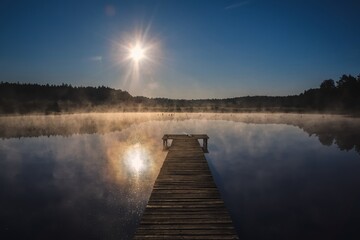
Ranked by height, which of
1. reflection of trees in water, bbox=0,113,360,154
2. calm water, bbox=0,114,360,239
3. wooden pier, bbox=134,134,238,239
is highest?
wooden pier, bbox=134,134,238,239

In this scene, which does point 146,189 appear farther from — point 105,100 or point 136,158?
point 105,100

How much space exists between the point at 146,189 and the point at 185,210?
6.11m

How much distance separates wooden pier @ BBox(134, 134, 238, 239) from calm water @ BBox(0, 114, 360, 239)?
1.66 meters

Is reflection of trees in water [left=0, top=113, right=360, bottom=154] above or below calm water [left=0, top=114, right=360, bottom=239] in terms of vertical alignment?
above

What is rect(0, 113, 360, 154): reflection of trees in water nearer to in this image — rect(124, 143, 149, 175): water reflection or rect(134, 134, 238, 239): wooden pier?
rect(124, 143, 149, 175): water reflection

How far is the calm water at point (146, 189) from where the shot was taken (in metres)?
10.6

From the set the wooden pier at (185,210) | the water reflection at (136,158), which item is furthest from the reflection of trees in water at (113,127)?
the wooden pier at (185,210)

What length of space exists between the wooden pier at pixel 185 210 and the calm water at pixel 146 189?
1.66 metres

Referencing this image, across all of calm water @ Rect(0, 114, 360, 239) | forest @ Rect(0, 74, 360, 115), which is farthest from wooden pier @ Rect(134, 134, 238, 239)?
forest @ Rect(0, 74, 360, 115)

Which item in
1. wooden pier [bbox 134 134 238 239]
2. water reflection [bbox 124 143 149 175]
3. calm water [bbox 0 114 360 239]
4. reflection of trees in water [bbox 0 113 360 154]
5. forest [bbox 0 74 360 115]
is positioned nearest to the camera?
wooden pier [bbox 134 134 238 239]

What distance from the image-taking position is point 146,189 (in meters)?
14.7

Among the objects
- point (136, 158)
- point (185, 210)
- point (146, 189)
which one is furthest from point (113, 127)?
point (185, 210)

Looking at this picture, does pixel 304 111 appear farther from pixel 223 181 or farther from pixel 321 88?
pixel 223 181

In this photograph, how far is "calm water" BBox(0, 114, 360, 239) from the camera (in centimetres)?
1060
